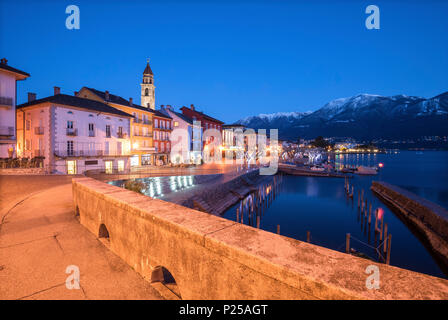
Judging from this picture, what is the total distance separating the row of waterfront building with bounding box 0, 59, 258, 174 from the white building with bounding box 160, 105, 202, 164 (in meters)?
3.32

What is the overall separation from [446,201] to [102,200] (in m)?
45.4

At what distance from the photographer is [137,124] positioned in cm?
3634

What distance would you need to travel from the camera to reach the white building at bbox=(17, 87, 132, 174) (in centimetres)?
2411

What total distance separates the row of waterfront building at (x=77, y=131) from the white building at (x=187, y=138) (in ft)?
10.9

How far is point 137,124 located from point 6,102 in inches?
690

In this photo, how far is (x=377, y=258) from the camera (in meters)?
14.7

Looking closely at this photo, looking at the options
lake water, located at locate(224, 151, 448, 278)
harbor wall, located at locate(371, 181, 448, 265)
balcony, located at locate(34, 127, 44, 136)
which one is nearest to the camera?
harbor wall, located at locate(371, 181, 448, 265)

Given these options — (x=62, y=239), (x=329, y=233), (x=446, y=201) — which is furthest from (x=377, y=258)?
(x=446, y=201)

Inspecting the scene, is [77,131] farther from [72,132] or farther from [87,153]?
[87,153]

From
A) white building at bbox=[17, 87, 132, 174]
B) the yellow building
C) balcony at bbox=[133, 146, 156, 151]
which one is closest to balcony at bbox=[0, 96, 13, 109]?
white building at bbox=[17, 87, 132, 174]

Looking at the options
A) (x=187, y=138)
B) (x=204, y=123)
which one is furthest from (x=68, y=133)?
(x=204, y=123)

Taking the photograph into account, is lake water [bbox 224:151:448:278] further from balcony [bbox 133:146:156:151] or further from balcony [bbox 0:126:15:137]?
balcony [bbox 0:126:15:137]
